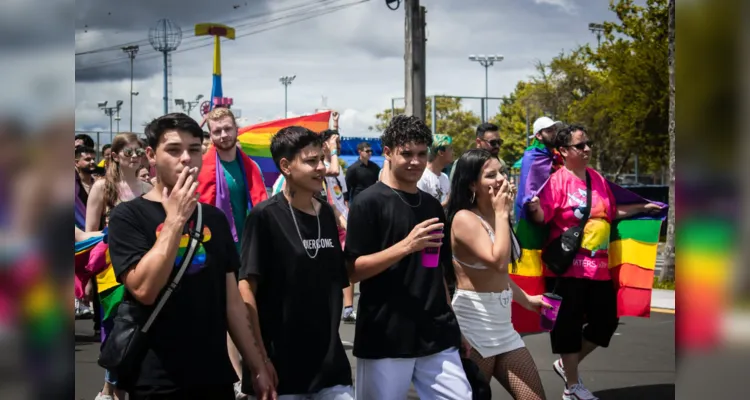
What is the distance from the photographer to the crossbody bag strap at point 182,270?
291cm

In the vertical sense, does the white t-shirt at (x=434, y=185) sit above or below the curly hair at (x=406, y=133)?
below

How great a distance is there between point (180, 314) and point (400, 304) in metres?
1.29

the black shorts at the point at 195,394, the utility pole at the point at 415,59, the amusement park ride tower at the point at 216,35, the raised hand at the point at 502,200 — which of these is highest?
the amusement park ride tower at the point at 216,35

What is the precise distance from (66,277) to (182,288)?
5.13ft

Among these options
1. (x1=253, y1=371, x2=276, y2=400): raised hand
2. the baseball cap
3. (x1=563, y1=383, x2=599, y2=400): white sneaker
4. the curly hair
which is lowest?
(x1=563, y1=383, x2=599, y2=400): white sneaker

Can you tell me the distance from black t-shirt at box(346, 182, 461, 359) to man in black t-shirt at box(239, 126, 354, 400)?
29 cm

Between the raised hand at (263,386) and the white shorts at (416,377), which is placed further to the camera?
the white shorts at (416,377)

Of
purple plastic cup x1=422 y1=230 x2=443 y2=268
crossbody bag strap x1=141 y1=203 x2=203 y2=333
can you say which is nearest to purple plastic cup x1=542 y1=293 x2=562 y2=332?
purple plastic cup x1=422 y1=230 x2=443 y2=268

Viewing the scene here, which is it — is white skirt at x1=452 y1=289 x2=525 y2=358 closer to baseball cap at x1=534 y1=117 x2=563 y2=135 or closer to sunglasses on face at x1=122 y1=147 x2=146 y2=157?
sunglasses on face at x1=122 y1=147 x2=146 y2=157

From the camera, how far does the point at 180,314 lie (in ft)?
9.70

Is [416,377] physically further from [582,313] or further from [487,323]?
[582,313]

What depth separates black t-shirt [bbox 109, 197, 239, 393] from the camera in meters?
2.93

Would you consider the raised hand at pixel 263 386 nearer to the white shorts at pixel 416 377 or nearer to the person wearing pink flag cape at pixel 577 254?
the white shorts at pixel 416 377

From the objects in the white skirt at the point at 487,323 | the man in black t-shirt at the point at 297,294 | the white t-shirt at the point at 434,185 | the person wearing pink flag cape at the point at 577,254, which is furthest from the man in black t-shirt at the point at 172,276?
the white t-shirt at the point at 434,185
